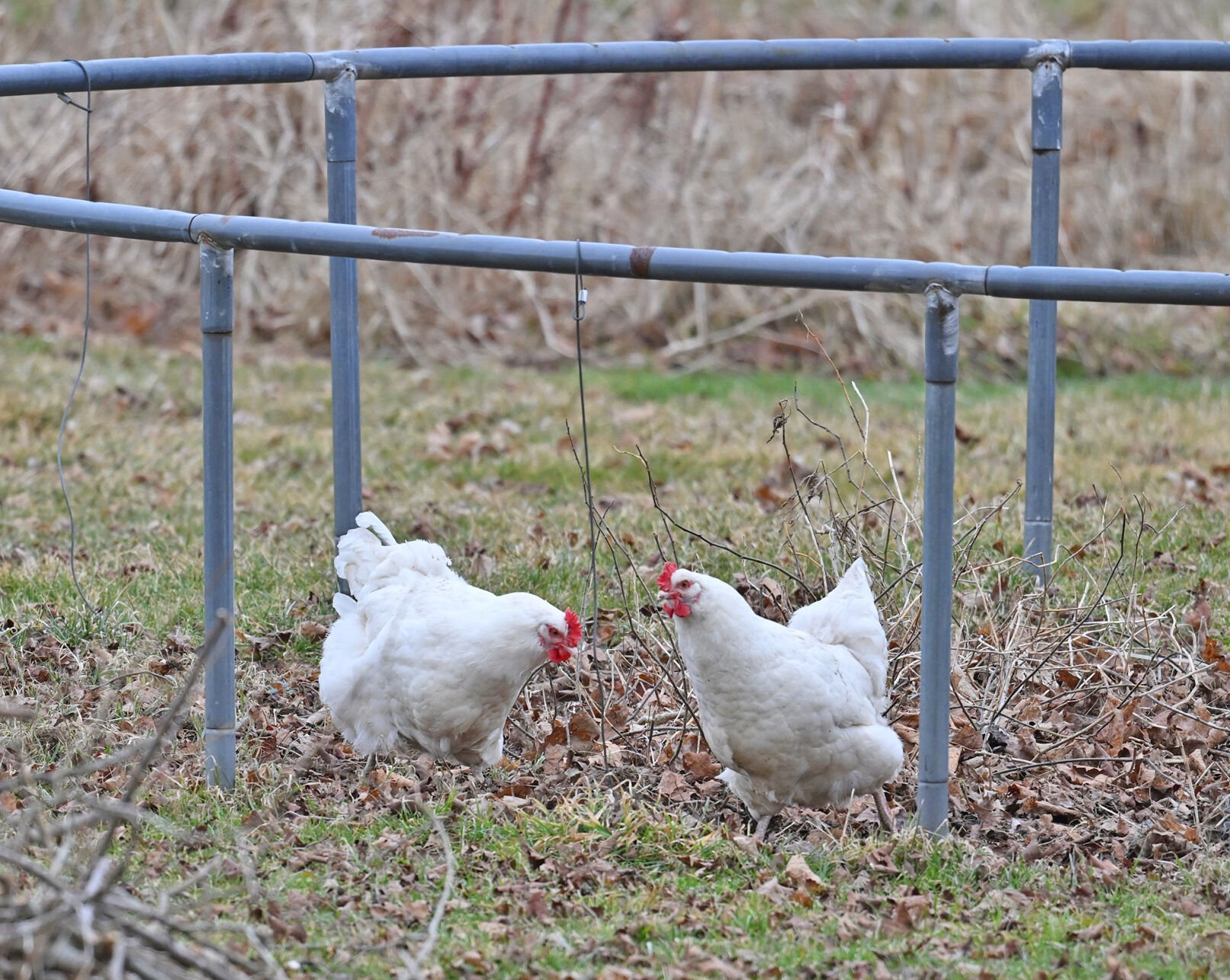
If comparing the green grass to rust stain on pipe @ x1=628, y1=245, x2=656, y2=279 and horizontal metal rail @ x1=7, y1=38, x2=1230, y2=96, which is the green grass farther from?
horizontal metal rail @ x1=7, y1=38, x2=1230, y2=96

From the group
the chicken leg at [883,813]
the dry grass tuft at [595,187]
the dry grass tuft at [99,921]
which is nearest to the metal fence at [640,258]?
the chicken leg at [883,813]

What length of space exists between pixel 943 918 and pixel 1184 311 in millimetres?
6766

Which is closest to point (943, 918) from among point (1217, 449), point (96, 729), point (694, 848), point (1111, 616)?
point (694, 848)

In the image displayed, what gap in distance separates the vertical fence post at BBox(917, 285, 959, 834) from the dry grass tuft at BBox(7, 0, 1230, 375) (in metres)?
5.55

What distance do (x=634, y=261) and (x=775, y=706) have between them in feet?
3.28

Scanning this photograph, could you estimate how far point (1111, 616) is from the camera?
4.43 metres

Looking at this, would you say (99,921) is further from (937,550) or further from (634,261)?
(937,550)

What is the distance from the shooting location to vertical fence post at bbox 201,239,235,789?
325 cm

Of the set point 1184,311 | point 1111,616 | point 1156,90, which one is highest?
point 1156,90

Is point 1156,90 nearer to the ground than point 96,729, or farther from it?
farther from it

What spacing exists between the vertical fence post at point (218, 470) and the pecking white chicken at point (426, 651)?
37cm

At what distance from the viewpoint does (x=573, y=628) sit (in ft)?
11.5

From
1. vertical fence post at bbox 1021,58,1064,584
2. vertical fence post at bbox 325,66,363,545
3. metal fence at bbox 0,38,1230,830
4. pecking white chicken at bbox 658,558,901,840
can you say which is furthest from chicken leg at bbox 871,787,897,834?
vertical fence post at bbox 325,66,363,545

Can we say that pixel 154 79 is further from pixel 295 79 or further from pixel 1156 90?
Answer: pixel 1156 90
